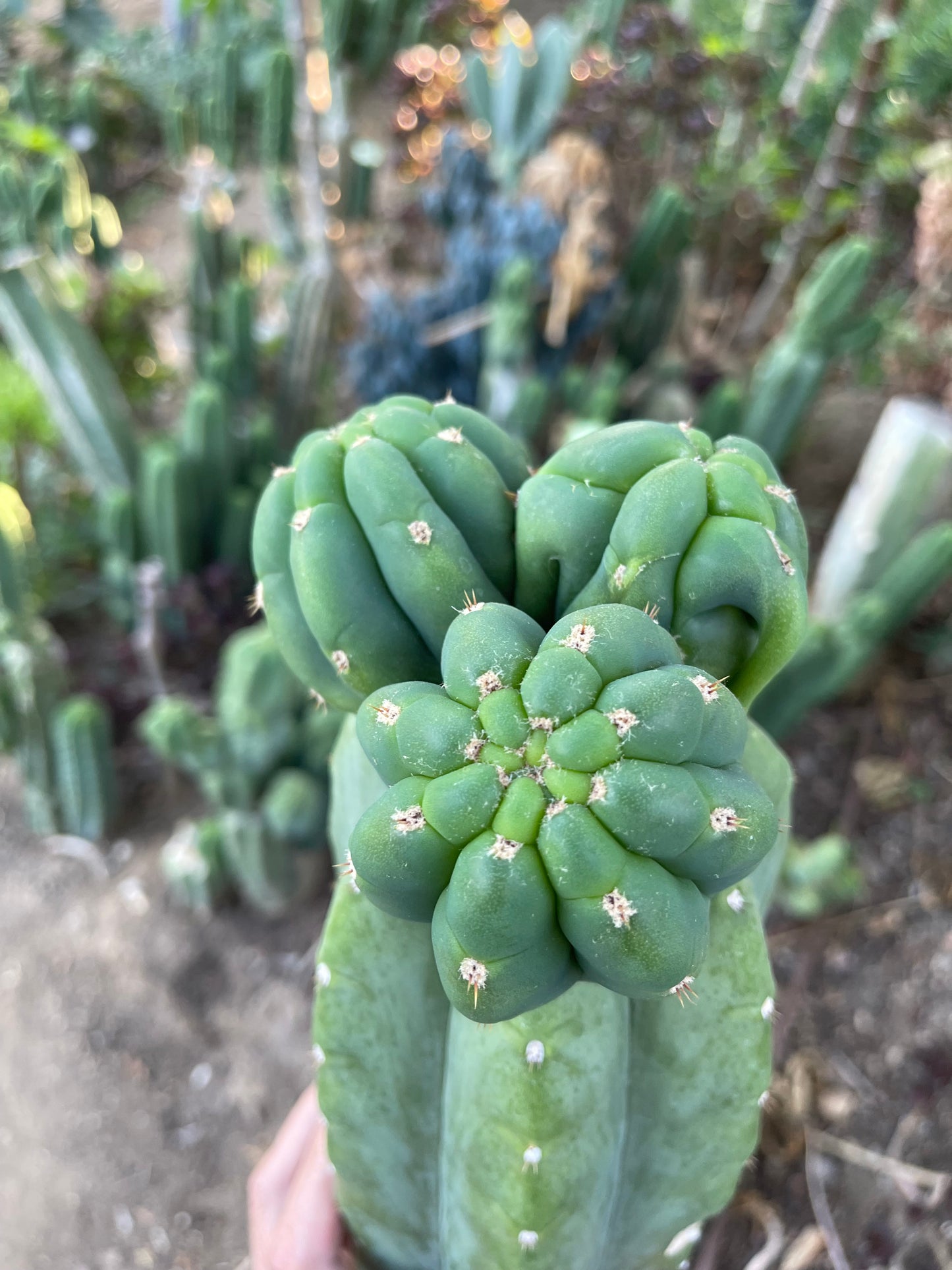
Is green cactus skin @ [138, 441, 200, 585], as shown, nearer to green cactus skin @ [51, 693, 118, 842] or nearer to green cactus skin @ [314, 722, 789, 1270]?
green cactus skin @ [51, 693, 118, 842]

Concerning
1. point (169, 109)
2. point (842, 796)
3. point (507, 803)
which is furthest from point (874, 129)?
point (507, 803)

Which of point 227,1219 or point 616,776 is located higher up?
point 616,776

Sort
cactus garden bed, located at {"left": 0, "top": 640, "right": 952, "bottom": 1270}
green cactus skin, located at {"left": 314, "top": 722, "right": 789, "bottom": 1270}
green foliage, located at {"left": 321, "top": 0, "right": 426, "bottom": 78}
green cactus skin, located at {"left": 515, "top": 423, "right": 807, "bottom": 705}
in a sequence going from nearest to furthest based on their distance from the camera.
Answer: green cactus skin, located at {"left": 515, "top": 423, "right": 807, "bottom": 705}, green cactus skin, located at {"left": 314, "top": 722, "right": 789, "bottom": 1270}, cactus garden bed, located at {"left": 0, "top": 640, "right": 952, "bottom": 1270}, green foliage, located at {"left": 321, "top": 0, "right": 426, "bottom": 78}

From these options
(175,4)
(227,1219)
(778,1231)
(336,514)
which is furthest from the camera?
(175,4)

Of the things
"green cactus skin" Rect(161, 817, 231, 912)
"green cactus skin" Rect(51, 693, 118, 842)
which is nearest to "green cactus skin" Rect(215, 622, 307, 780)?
"green cactus skin" Rect(161, 817, 231, 912)

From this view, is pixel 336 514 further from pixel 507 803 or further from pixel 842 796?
pixel 842 796

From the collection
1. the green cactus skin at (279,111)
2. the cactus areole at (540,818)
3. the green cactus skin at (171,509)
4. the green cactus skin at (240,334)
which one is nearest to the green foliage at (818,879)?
the cactus areole at (540,818)
